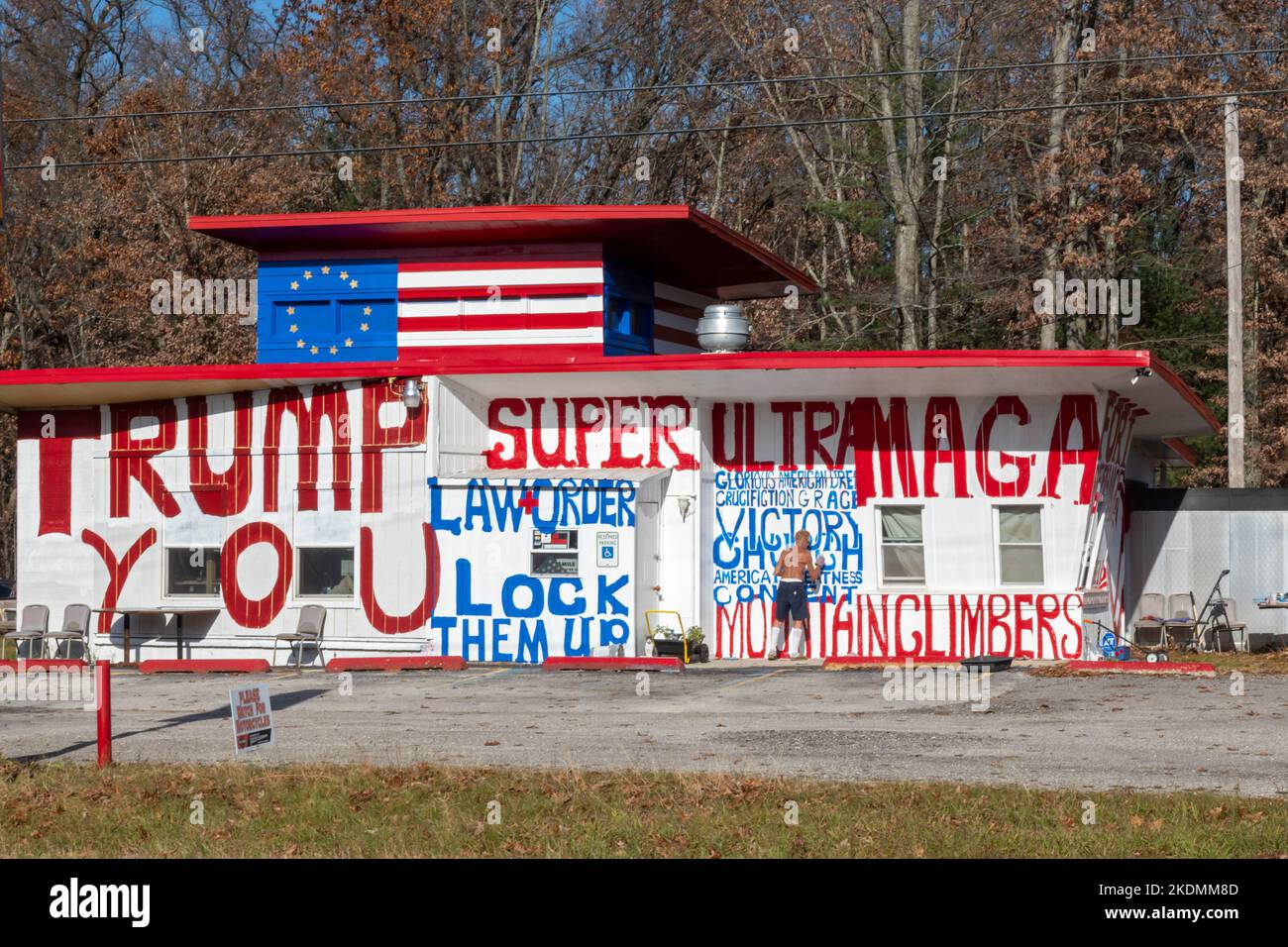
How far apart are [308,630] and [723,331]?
25.0 feet

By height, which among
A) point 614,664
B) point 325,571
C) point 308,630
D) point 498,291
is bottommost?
point 614,664

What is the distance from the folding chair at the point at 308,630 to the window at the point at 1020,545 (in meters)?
9.81

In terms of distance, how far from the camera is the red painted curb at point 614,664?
21.6 meters

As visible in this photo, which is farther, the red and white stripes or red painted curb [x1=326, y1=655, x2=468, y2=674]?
the red and white stripes

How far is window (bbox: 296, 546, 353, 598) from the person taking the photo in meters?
23.9

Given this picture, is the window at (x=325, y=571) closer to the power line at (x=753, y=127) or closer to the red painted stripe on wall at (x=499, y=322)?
the red painted stripe on wall at (x=499, y=322)

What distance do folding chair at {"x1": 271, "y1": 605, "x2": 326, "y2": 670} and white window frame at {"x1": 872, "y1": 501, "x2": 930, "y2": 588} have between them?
812 centimetres

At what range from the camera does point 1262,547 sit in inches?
1074

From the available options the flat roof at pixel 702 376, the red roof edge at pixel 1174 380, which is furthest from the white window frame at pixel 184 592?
the red roof edge at pixel 1174 380

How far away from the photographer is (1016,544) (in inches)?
912

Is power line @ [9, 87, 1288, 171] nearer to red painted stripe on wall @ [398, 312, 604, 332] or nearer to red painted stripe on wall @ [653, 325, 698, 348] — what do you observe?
red painted stripe on wall @ [398, 312, 604, 332]

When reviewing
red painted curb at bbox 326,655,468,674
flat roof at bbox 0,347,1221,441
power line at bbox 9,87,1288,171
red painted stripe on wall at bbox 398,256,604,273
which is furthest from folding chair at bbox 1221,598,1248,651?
red painted curb at bbox 326,655,468,674

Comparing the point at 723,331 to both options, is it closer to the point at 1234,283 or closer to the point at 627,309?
the point at 627,309

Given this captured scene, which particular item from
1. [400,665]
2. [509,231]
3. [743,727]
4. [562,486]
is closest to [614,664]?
[562,486]
